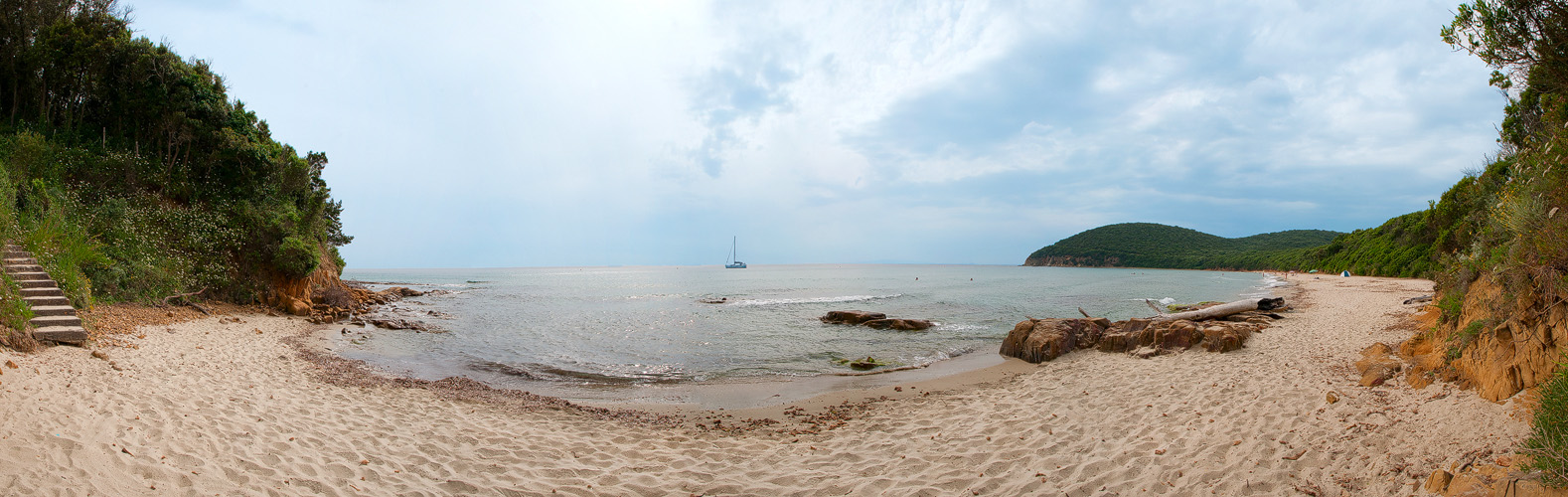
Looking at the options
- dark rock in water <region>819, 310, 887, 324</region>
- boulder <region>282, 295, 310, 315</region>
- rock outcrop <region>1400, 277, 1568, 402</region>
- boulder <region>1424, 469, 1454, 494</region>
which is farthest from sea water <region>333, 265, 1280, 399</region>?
boulder <region>1424, 469, 1454, 494</region>

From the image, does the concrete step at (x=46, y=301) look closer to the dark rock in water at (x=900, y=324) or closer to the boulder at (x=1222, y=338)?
the dark rock in water at (x=900, y=324)

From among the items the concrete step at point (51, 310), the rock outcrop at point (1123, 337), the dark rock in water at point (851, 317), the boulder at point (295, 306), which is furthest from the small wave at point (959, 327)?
the boulder at point (295, 306)

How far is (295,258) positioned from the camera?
20609 millimetres

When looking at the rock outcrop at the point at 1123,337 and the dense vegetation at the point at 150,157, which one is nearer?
the rock outcrop at the point at 1123,337

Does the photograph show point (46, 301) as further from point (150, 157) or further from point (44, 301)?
point (150, 157)

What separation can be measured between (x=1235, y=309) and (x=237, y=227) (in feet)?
114

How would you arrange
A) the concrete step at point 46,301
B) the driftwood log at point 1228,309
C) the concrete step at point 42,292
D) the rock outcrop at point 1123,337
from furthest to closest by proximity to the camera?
the driftwood log at point 1228,309 < the rock outcrop at point 1123,337 < the concrete step at point 42,292 < the concrete step at point 46,301

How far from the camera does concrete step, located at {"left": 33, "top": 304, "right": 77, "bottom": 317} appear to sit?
9.38 m

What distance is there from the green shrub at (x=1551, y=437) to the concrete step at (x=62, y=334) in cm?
1702

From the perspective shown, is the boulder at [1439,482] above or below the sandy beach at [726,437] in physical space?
above

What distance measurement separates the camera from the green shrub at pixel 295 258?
20.3m

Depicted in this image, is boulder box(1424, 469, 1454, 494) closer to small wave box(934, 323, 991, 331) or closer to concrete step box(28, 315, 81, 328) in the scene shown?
small wave box(934, 323, 991, 331)

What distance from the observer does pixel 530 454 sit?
651 cm

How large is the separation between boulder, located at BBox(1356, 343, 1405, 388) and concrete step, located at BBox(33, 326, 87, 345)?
1920 cm
